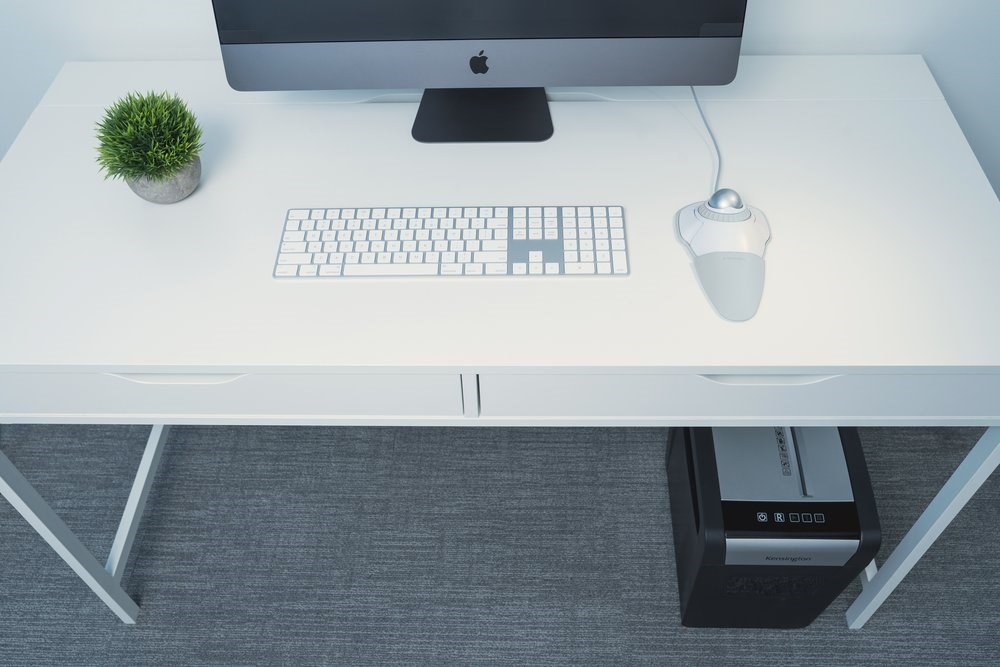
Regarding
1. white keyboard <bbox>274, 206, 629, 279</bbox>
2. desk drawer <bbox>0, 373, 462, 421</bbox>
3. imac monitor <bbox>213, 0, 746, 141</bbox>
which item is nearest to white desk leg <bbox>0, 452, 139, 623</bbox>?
desk drawer <bbox>0, 373, 462, 421</bbox>

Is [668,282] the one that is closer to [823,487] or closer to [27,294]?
[823,487]

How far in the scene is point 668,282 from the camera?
0.93 m

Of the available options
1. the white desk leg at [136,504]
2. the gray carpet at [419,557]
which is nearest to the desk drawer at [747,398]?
the gray carpet at [419,557]

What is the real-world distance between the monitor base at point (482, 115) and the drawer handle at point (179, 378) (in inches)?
18.2

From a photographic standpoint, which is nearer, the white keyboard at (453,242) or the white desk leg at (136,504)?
the white keyboard at (453,242)

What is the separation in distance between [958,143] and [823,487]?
0.55 metres

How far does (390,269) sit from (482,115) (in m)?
0.35

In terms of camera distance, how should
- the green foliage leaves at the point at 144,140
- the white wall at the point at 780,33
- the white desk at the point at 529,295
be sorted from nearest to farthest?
1. the white desk at the point at 529,295
2. the green foliage leaves at the point at 144,140
3. the white wall at the point at 780,33

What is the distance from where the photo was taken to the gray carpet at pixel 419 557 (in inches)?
53.6

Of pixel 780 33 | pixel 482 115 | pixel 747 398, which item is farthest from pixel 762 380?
pixel 780 33

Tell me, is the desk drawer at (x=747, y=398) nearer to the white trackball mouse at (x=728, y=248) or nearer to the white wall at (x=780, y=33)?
the white trackball mouse at (x=728, y=248)

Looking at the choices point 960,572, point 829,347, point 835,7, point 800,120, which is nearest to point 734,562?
point 829,347

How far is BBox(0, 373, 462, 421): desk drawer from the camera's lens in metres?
0.90

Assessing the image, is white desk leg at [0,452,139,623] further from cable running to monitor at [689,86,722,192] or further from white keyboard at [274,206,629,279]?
cable running to monitor at [689,86,722,192]
